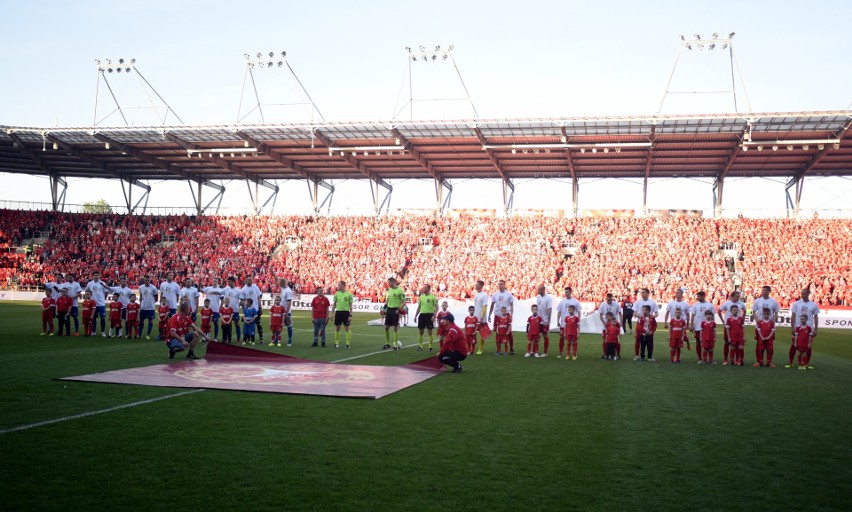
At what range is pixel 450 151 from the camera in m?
45.2

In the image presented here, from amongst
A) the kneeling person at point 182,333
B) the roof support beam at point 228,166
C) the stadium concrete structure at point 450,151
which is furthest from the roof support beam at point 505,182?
the kneeling person at point 182,333

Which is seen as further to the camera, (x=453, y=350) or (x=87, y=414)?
(x=453, y=350)

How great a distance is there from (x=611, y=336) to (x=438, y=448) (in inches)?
454

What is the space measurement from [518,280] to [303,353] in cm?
2648

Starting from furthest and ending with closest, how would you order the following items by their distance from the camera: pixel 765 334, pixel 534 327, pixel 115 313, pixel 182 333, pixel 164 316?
pixel 115 313 → pixel 164 316 → pixel 534 327 → pixel 765 334 → pixel 182 333

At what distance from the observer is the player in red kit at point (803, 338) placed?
16.7 metres

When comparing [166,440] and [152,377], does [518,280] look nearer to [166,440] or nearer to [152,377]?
[152,377]

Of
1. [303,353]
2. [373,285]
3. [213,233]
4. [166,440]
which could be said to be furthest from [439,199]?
[166,440]

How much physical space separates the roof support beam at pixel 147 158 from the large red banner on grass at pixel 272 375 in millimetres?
35021

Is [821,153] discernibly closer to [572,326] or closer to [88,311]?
[572,326]

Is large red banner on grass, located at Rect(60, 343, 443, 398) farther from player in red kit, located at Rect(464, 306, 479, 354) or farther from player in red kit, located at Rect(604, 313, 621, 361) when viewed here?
player in red kit, located at Rect(604, 313, 621, 361)

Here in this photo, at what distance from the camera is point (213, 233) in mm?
51562

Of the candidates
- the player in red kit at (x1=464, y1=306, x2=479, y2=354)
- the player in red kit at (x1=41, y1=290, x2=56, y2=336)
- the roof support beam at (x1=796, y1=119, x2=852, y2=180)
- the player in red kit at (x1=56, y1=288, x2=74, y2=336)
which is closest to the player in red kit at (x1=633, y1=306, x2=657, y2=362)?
the player in red kit at (x1=464, y1=306, x2=479, y2=354)

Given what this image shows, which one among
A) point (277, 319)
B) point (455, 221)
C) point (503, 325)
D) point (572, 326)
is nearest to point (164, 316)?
point (277, 319)
